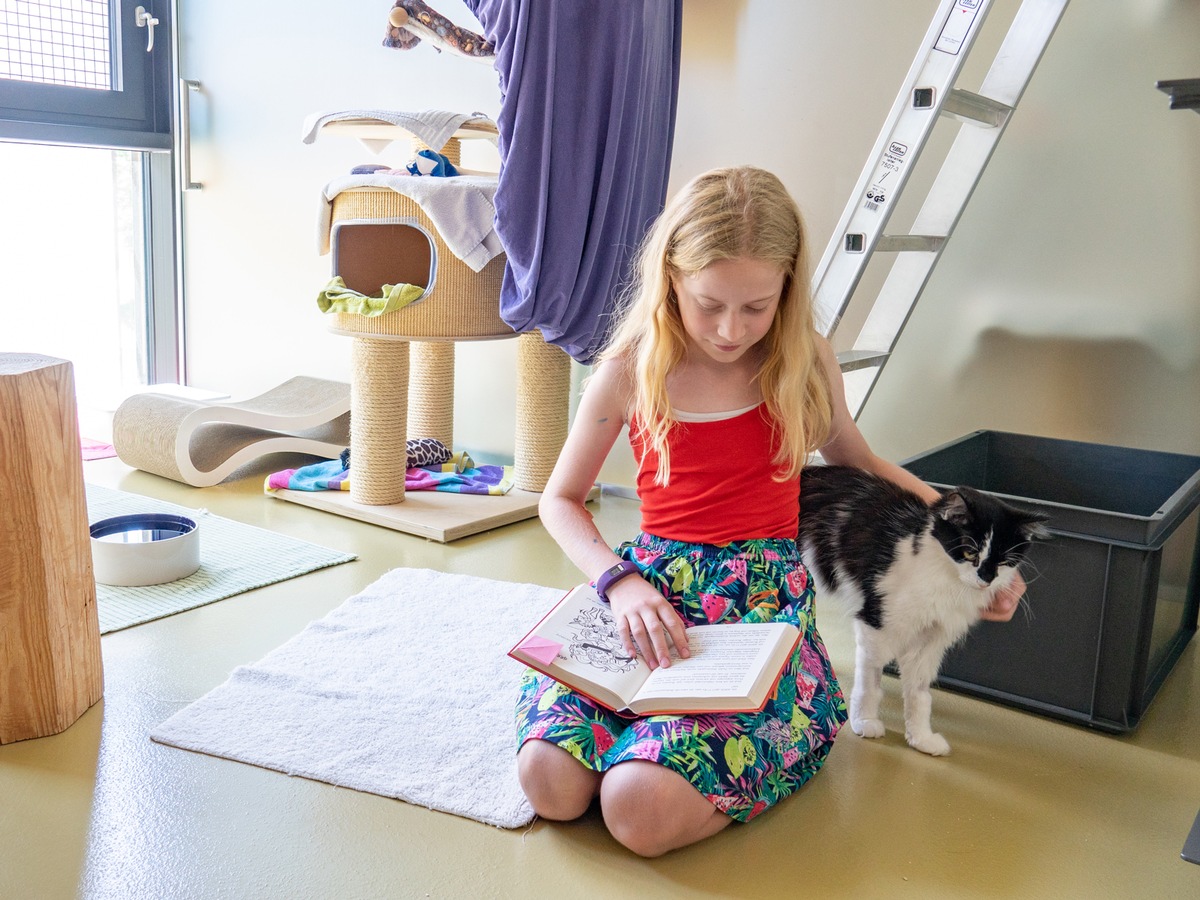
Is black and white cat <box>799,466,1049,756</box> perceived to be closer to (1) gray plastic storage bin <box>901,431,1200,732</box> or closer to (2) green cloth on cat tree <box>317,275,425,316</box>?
(1) gray plastic storage bin <box>901,431,1200,732</box>

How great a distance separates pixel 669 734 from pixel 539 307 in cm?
134

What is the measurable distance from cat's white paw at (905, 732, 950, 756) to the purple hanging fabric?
4.08 feet

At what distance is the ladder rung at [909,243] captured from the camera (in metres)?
2.07

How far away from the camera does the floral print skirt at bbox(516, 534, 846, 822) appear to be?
1281mm

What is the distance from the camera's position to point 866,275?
8.30 feet

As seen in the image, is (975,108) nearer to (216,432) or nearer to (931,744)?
(931,744)

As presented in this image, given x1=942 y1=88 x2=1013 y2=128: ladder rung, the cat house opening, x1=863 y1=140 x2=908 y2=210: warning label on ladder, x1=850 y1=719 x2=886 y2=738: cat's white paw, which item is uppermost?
x1=942 y1=88 x2=1013 y2=128: ladder rung

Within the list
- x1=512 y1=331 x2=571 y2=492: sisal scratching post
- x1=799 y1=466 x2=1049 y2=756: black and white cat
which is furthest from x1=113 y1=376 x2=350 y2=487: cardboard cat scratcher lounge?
x1=799 y1=466 x2=1049 y2=756: black and white cat

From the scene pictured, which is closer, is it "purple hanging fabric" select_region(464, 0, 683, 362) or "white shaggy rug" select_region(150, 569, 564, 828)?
"white shaggy rug" select_region(150, 569, 564, 828)

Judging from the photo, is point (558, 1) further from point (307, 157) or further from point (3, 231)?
point (3, 231)

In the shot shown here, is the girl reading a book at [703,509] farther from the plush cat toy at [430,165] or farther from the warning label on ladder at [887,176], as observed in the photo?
the plush cat toy at [430,165]

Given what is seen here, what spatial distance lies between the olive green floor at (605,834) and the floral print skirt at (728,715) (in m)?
0.08

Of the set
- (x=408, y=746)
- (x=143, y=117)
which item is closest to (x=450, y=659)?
(x=408, y=746)

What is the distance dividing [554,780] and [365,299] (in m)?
1.54
